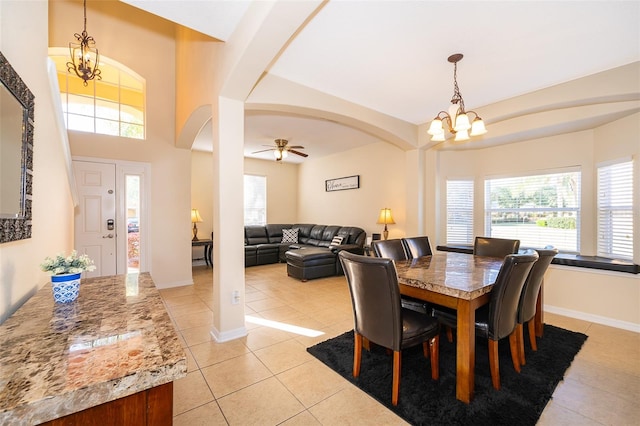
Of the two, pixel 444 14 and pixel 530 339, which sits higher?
pixel 444 14

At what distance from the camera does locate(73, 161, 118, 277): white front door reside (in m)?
4.02

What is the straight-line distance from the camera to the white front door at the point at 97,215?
13.2 feet

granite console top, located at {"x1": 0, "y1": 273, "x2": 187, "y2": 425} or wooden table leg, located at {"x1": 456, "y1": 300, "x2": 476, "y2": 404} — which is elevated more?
granite console top, located at {"x1": 0, "y1": 273, "x2": 187, "y2": 425}

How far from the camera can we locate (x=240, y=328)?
2.85m

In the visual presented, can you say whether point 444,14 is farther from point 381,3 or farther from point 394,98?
point 394,98

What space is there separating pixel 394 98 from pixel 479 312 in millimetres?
2742

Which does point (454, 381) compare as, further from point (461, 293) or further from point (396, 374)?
point (461, 293)

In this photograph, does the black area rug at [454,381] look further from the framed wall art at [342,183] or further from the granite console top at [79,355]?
the framed wall art at [342,183]

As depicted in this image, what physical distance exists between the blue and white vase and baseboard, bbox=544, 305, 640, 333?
16.2ft

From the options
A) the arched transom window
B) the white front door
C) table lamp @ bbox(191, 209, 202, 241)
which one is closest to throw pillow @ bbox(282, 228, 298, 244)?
table lamp @ bbox(191, 209, 202, 241)

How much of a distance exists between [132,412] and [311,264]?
4.32 m

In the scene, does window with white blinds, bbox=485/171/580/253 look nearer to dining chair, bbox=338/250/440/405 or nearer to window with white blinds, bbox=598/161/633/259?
window with white blinds, bbox=598/161/633/259

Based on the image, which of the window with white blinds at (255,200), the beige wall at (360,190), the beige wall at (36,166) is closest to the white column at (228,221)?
the beige wall at (36,166)

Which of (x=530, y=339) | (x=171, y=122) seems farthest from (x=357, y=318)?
(x=171, y=122)
